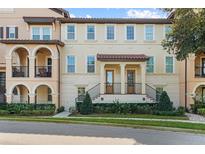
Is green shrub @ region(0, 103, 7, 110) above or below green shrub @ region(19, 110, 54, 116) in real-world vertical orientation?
above

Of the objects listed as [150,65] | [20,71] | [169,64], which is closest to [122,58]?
[150,65]

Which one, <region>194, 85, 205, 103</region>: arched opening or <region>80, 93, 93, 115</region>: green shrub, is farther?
<region>194, 85, 205, 103</region>: arched opening

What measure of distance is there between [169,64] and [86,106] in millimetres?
8894

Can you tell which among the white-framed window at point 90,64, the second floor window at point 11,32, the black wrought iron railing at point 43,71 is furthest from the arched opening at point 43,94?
the second floor window at point 11,32

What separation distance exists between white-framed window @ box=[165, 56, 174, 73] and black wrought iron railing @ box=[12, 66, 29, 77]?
40.6ft

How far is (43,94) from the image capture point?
30.7 m

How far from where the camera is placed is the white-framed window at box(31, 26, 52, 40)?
30516 mm

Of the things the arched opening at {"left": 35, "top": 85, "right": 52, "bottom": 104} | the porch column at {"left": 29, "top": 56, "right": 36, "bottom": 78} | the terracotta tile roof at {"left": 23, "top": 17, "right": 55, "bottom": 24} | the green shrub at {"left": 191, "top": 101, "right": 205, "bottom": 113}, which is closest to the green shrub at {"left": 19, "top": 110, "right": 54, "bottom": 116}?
the porch column at {"left": 29, "top": 56, "right": 36, "bottom": 78}

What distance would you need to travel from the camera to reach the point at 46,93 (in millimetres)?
30781

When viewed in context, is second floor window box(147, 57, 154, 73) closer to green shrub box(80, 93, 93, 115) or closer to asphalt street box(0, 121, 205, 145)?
green shrub box(80, 93, 93, 115)

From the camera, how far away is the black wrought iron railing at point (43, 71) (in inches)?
1161

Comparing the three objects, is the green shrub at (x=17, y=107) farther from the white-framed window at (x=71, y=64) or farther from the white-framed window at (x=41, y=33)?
the white-framed window at (x=41, y=33)

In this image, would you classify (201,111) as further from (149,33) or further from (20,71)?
(20,71)

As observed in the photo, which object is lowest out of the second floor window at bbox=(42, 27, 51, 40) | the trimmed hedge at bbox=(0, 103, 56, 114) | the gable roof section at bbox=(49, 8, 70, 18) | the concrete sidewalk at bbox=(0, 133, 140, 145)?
the concrete sidewalk at bbox=(0, 133, 140, 145)
